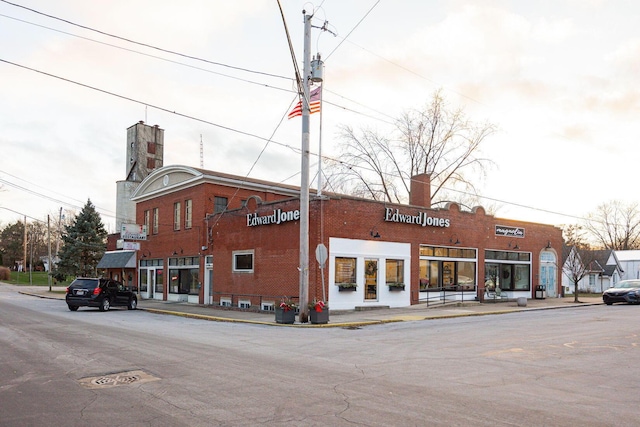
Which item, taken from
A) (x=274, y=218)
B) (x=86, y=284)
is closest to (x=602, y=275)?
(x=274, y=218)

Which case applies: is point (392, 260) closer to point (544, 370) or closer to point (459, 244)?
point (459, 244)

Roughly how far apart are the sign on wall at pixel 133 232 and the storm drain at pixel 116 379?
29.3 meters

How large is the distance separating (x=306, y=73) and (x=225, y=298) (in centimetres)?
1429

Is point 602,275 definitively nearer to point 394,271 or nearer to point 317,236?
point 394,271

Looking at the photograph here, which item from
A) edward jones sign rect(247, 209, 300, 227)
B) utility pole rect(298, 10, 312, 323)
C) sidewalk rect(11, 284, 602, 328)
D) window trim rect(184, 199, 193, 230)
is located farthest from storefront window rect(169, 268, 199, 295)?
utility pole rect(298, 10, 312, 323)

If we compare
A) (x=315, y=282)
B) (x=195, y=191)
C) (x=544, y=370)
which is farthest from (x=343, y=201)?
(x=544, y=370)

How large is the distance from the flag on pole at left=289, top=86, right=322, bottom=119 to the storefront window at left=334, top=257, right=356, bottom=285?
23.3 feet

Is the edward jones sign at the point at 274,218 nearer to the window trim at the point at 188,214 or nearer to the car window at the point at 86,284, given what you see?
the window trim at the point at 188,214

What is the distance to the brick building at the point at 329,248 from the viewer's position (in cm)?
2462

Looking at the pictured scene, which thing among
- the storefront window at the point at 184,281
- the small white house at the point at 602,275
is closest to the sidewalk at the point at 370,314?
the storefront window at the point at 184,281

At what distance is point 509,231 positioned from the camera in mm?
33531

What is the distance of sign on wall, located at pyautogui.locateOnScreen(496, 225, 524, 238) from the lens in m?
32.9

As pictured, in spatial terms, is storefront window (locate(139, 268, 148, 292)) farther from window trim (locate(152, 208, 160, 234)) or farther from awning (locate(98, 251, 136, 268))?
window trim (locate(152, 208, 160, 234))

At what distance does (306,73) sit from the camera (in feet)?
65.7
